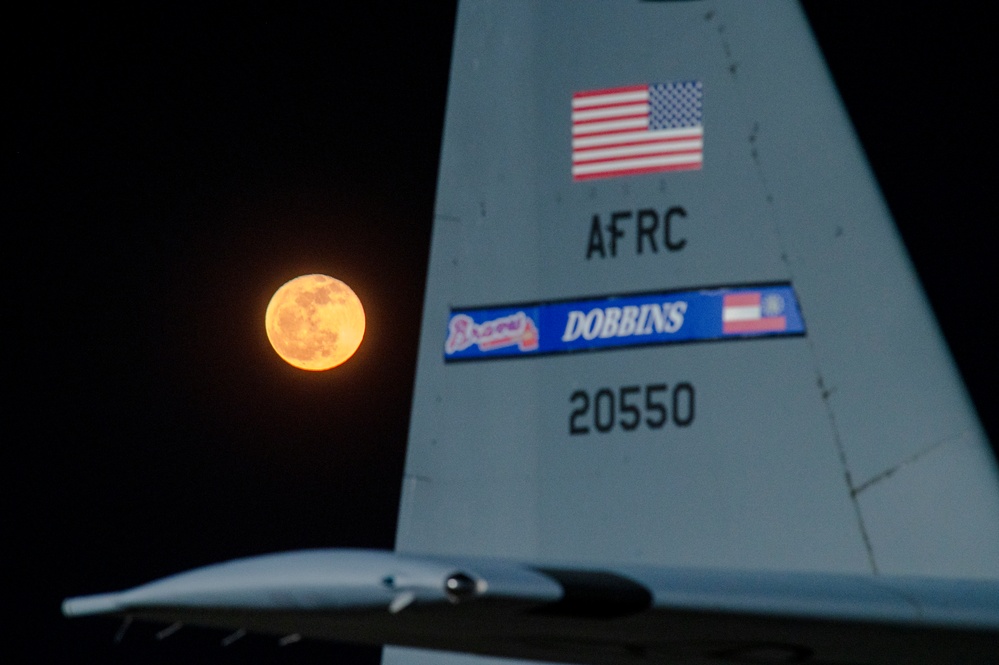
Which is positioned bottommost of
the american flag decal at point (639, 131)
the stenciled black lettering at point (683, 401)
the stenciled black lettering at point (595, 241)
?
the stenciled black lettering at point (683, 401)

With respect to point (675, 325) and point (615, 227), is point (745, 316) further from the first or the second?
point (615, 227)

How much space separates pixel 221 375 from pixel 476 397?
14.3 m

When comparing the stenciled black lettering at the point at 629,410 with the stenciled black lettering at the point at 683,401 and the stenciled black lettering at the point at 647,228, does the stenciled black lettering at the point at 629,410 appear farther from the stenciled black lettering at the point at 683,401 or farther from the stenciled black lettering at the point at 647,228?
the stenciled black lettering at the point at 647,228

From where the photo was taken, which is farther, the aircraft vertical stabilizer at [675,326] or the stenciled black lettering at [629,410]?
the stenciled black lettering at [629,410]

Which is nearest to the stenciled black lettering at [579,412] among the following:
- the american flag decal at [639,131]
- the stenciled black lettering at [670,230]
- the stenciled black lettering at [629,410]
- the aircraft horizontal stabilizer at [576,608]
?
the stenciled black lettering at [629,410]

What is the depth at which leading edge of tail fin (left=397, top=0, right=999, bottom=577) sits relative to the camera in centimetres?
530

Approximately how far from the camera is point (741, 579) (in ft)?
12.5

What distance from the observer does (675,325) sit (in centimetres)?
576

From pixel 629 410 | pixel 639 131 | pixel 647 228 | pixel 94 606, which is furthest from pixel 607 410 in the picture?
pixel 94 606

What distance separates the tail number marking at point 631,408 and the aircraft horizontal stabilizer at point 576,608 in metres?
1.61

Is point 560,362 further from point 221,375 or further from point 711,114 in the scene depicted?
point 221,375

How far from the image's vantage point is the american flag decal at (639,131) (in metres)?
6.01

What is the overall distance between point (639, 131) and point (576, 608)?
10.0 ft

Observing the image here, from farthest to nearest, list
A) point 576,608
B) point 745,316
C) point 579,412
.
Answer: point 579,412 < point 745,316 < point 576,608
